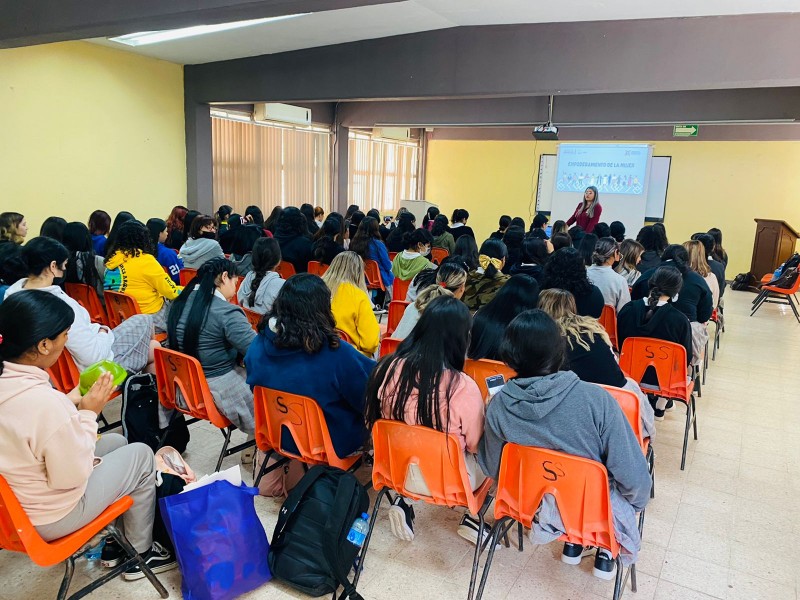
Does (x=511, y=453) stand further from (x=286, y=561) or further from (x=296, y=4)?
(x=296, y=4)

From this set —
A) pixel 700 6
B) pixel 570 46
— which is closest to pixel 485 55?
pixel 570 46

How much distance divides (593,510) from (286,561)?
1137 mm

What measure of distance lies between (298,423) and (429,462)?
1.98ft

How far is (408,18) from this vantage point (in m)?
5.77

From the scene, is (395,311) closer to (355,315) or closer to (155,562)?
(355,315)

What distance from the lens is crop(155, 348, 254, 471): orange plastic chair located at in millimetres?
2623

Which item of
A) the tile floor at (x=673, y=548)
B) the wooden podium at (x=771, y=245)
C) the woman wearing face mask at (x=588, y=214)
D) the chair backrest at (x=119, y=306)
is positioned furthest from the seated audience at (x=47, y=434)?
the wooden podium at (x=771, y=245)

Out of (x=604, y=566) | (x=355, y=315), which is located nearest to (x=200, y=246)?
(x=355, y=315)

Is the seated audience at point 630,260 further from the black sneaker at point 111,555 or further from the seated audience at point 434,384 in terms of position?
the black sneaker at point 111,555

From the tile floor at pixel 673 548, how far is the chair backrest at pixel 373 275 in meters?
2.82

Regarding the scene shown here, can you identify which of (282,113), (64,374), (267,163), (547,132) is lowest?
(64,374)

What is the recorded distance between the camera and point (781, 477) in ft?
10.7

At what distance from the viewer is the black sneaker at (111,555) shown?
2.25m

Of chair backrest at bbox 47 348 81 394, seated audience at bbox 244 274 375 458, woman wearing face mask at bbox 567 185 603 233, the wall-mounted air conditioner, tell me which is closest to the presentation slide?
woman wearing face mask at bbox 567 185 603 233
